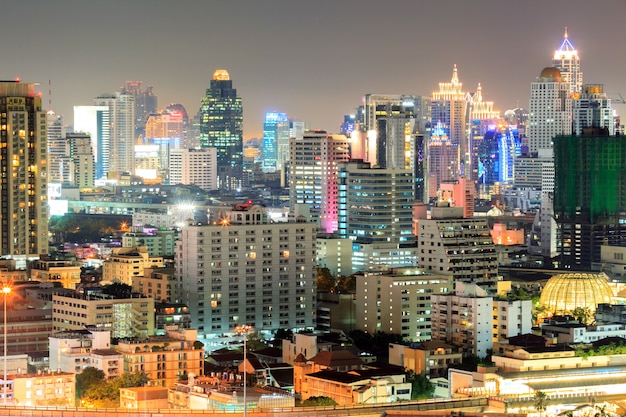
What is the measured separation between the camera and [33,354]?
30797 millimetres

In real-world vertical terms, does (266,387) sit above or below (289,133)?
below

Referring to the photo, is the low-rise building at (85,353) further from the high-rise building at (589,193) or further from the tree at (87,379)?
the high-rise building at (589,193)

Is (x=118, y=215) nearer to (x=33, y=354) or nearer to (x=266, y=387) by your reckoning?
(x=33, y=354)

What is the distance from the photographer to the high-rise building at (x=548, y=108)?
8331cm

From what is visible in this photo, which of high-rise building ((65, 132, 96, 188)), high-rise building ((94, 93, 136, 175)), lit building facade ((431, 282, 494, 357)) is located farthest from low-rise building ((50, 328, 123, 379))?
high-rise building ((94, 93, 136, 175))

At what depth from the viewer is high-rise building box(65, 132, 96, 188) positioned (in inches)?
3295

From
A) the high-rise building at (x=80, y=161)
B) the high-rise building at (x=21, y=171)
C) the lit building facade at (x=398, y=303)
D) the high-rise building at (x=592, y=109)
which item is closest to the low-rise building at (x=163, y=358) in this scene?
the lit building facade at (x=398, y=303)

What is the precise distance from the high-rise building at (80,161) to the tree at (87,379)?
184ft

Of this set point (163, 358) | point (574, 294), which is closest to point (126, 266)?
point (574, 294)

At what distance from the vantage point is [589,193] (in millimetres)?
53156

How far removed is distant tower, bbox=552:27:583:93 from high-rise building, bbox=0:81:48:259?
4352cm

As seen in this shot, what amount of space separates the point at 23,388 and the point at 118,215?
1860 inches

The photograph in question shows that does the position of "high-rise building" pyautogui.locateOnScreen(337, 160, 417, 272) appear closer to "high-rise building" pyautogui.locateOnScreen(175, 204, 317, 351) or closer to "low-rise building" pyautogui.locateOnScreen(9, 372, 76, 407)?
"high-rise building" pyautogui.locateOnScreen(175, 204, 317, 351)

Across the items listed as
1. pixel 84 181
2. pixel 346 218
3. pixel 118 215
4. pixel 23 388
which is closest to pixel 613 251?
pixel 346 218
